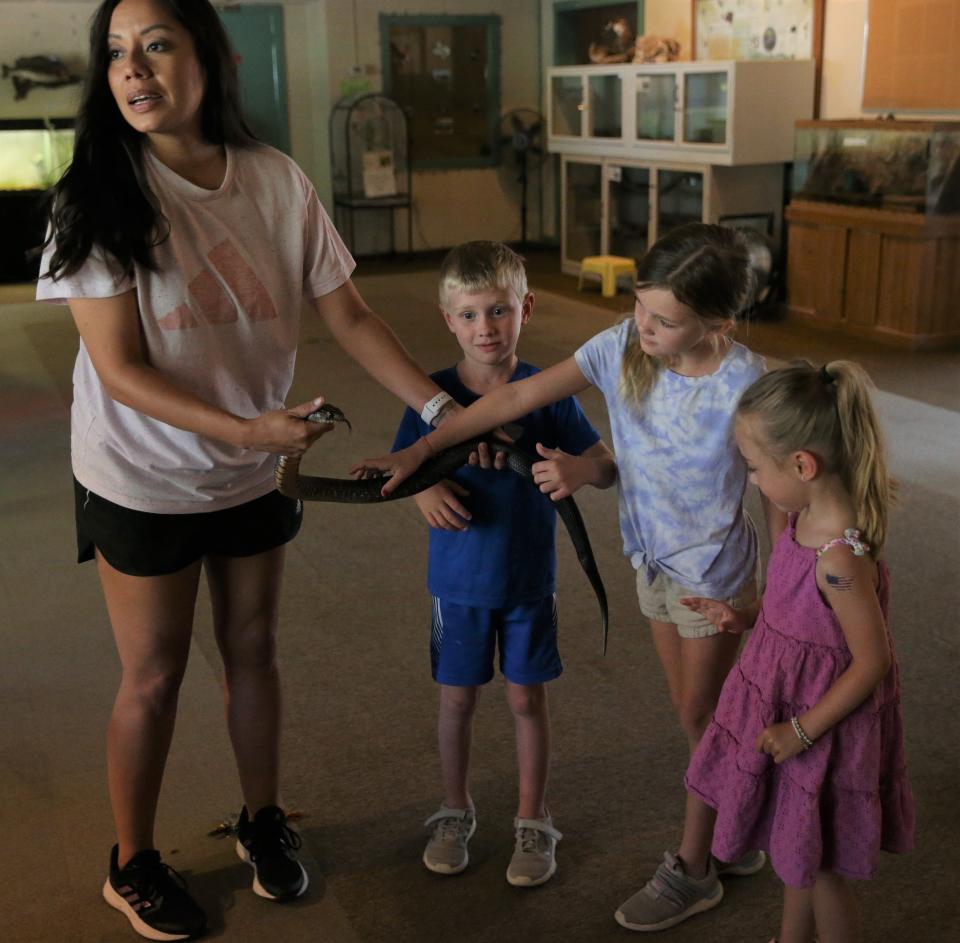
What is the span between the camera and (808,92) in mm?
7730

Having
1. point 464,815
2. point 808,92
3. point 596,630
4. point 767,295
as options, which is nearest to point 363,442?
point 596,630

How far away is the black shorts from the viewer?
1824mm

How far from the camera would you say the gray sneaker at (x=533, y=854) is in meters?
2.12

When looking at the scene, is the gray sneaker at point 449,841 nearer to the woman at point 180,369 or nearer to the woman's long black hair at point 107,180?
the woman at point 180,369

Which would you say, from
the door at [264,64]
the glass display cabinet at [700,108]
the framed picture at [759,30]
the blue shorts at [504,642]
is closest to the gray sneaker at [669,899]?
the blue shorts at [504,642]

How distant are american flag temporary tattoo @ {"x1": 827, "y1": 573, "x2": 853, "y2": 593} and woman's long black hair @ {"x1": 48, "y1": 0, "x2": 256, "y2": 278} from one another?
3.47ft

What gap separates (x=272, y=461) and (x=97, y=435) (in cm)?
Result: 28

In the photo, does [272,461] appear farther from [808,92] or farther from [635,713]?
[808,92]

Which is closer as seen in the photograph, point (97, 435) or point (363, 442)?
point (97, 435)

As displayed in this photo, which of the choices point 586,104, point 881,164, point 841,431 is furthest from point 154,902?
point 586,104

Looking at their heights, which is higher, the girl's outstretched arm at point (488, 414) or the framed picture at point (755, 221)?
the girl's outstretched arm at point (488, 414)

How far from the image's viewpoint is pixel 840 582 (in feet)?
5.16

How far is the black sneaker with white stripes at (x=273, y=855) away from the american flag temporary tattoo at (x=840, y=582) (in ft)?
3.73

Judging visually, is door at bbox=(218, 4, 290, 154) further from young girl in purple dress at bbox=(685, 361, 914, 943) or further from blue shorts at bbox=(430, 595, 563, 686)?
young girl in purple dress at bbox=(685, 361, 914, 943)
